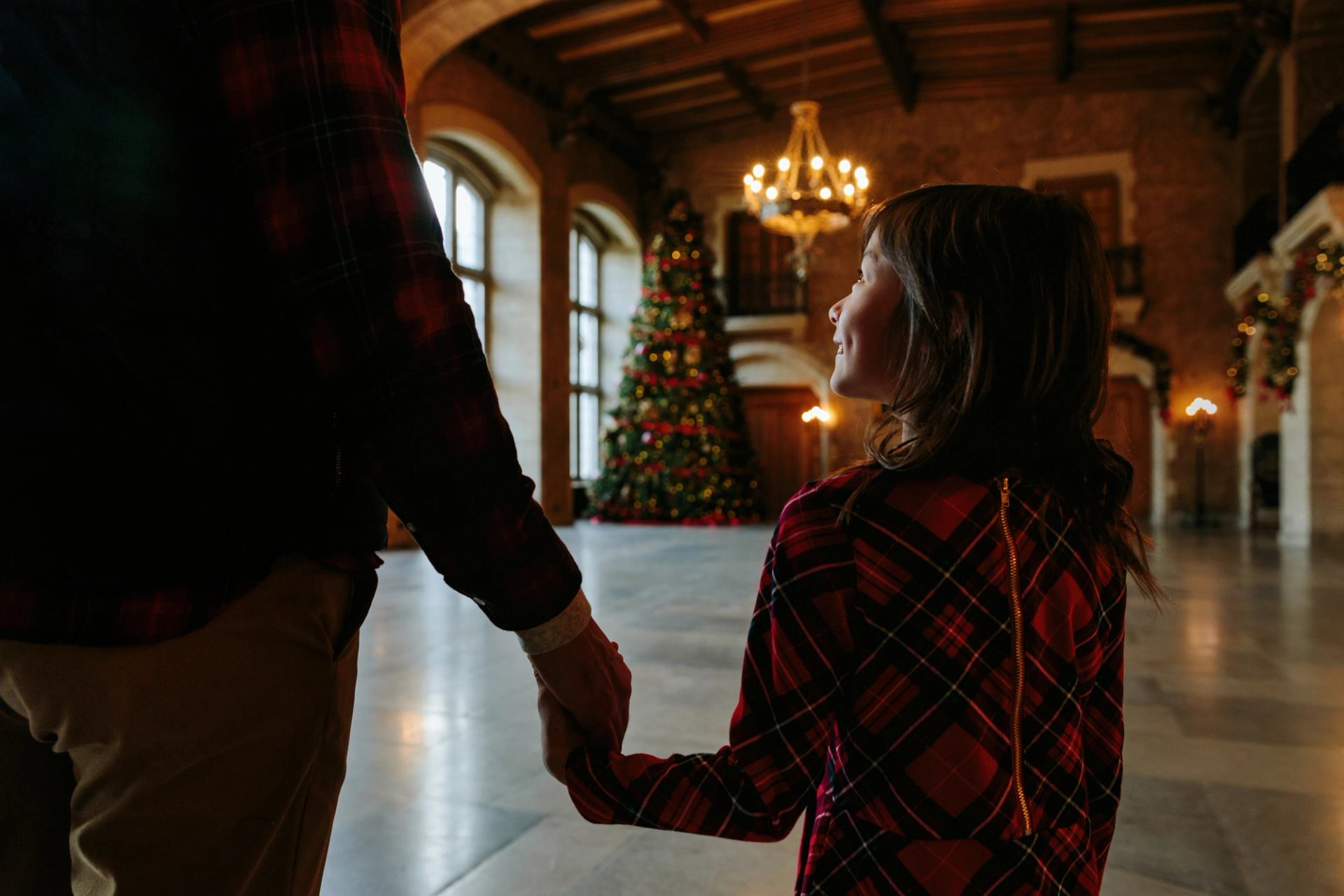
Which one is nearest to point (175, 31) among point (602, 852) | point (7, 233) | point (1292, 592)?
point (7, 233)

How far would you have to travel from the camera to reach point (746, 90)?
41.5ft

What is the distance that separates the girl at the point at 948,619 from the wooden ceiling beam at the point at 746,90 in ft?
38.8

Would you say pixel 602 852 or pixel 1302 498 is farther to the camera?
pixel 1302 498

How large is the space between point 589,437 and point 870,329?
535 inches

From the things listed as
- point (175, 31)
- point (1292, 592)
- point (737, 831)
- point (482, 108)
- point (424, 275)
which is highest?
point (482, 108)

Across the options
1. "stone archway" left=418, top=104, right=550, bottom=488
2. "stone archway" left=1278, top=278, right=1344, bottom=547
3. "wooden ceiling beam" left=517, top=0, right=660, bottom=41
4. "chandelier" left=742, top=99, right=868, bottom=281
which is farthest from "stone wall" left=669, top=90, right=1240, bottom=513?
"chandelier" left=742, top=99, right=868, bottom=281

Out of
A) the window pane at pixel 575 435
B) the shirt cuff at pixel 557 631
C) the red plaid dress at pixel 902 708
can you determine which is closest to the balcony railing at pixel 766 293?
the window pane at pixel 575 435

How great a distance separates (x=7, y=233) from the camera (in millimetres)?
647

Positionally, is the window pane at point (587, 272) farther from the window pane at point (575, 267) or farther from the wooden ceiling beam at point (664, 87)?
the wooden ceiling beam at point (664, 87)

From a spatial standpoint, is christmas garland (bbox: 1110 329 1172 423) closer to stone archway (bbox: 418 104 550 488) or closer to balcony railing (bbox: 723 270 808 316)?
balcony railing (bbox: 723 270 808 316)

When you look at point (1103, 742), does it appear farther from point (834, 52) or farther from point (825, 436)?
point (825, 436)

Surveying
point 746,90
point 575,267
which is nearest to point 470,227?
point 575,267

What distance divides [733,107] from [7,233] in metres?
13.8

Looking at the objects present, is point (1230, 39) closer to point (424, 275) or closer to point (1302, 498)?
point (1302, 498)
